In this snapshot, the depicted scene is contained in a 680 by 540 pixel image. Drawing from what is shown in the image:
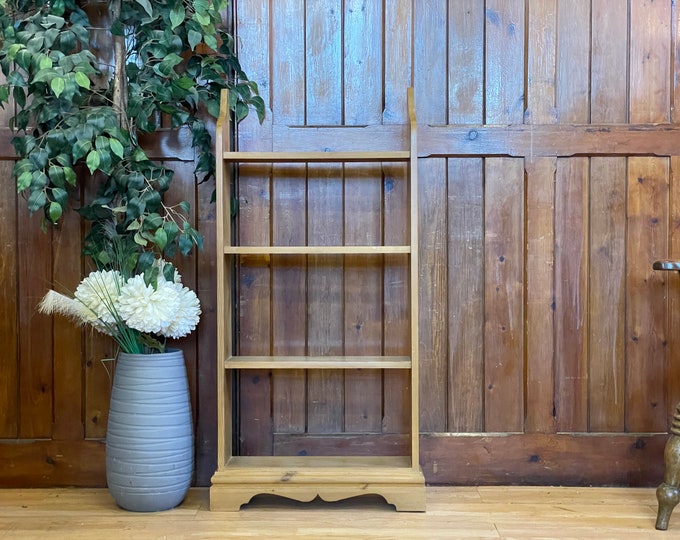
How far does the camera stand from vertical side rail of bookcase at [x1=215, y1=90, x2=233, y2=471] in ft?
5.86

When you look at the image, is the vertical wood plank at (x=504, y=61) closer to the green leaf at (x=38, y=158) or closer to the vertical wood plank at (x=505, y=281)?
the vertical wood plank at (x=505, y=281)

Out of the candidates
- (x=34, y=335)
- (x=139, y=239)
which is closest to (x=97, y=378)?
(x=34, y=335)

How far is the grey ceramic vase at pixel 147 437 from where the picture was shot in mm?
1721

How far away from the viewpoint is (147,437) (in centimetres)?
172

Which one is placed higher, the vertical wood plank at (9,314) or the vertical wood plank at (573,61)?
the vertical wood plank at (573,61)

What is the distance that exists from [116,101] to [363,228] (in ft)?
2.86

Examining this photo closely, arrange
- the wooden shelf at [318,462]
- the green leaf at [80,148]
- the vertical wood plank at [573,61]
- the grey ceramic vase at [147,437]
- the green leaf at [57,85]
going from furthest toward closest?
the vertical wood plank at [573,61] < the wooden shelf at [318,462] < the grey ceramic vase at [147,437] < the green leaf at [80,148] < the green leaf at [57,85]

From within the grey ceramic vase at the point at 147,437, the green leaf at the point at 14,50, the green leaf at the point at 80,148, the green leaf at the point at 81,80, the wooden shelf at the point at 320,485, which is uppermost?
the green leaf at the point at 14,50

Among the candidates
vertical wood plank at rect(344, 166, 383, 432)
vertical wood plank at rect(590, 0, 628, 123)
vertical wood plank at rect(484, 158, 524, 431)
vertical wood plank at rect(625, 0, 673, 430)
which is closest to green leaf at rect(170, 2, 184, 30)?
vertical wood plank at rect(344, 166, 383, 432)

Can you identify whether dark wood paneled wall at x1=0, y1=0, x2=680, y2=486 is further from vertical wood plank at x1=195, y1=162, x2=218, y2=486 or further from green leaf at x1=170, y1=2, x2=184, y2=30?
green leaf at x1=170, y1=2, x2=184, y2=30

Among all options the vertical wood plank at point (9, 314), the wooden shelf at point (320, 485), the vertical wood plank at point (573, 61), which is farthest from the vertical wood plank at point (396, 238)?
→ the vertical wood plank at point (9, 314)

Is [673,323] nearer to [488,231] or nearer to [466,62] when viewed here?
[488,231]

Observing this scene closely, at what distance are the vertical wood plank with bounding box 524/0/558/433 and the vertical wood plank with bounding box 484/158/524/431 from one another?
0.03m

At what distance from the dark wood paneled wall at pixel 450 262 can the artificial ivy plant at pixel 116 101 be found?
17cm
